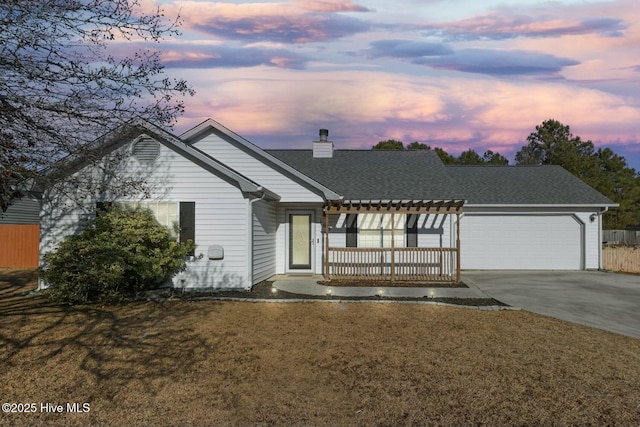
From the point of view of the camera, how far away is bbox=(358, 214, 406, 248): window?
16.0 metres

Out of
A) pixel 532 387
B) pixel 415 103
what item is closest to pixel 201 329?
pixel 532 387

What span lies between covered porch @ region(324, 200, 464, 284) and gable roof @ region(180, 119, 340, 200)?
626 mm

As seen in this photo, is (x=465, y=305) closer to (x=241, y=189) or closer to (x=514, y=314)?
(x=514, y=314)

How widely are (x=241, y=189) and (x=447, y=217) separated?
737cm

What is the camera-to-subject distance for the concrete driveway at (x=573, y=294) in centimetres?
949

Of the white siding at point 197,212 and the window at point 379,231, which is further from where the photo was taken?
the window at point 379,231

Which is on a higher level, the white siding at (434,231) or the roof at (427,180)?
the roof at (427,180)

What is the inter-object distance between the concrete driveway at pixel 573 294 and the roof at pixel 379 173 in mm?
3307

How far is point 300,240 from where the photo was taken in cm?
1600

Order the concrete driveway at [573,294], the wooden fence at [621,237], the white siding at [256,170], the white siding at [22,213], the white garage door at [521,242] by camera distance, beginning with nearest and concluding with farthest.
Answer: the concrete driveway at [573,294]
the white siding at [256,170]
the white garage door at [521,242]
the white siding at [22,213]
the wooden fence at [621,237]

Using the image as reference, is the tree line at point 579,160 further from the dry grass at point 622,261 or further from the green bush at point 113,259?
the green bush at point 113,259

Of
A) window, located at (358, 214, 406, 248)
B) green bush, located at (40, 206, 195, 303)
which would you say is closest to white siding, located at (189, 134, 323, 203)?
window, located at (358, 214, 406, 248)

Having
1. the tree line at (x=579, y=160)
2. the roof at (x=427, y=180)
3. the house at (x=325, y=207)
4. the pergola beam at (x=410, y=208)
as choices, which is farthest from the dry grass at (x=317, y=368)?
the tree line at (x=579, y=160)

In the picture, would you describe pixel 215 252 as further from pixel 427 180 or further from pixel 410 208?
pixel 427 180
